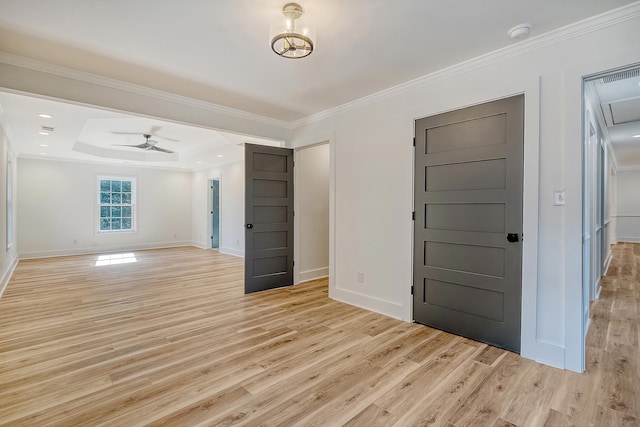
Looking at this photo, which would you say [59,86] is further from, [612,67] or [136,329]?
[612,67]

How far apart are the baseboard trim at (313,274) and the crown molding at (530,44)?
2805 millimetres

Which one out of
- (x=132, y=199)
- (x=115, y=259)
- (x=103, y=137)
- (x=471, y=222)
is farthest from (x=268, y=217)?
(x=132, y=199)

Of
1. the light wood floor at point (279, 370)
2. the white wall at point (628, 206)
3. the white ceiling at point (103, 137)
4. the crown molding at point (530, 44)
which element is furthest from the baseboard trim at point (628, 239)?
the white ceiling at point (103, 137)

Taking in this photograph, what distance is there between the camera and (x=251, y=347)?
8.73 ft

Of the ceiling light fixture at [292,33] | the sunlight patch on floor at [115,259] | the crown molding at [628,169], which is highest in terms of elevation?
the crown molding at [628,169]

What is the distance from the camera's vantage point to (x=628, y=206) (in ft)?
33.1

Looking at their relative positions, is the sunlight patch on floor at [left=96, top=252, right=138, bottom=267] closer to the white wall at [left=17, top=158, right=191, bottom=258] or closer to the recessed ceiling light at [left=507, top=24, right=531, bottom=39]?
the white wall at [left=17, top=158, right=191, bottom=258]

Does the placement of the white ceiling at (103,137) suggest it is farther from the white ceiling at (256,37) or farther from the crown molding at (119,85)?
the white ceiling at (256,37)

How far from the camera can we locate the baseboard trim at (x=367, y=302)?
3.37m

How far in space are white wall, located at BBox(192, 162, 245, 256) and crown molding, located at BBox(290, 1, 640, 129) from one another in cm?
480

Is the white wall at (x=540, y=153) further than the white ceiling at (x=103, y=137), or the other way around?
the white ceiling at (x=103, y=137)

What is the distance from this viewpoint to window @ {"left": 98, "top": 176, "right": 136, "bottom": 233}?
834 centimetres

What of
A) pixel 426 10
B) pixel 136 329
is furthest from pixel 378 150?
pixel 136 329

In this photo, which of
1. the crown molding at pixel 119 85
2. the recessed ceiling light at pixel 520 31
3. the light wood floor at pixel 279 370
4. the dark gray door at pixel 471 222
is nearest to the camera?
the light wood floor at pixel 279 370
